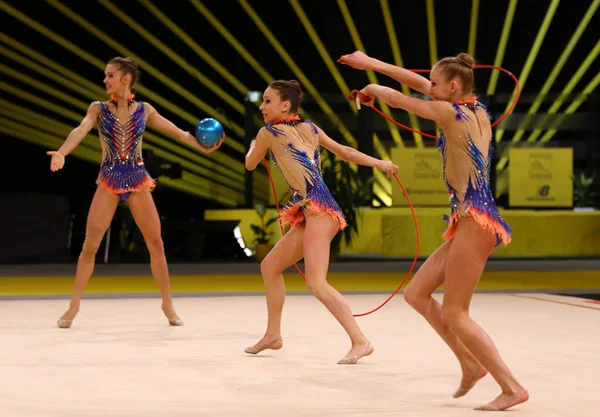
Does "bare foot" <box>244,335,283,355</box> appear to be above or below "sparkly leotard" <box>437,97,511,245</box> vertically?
below

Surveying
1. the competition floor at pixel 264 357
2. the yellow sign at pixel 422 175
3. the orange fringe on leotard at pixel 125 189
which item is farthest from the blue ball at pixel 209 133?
the yellow sign at pixel 422 175

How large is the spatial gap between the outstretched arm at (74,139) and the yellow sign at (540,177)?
9.51 metres

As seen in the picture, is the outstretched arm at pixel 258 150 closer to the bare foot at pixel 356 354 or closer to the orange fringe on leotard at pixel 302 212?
the orange fringe on leotard at pixel 302 212

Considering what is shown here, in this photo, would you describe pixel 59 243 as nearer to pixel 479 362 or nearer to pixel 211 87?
pixel 211 87

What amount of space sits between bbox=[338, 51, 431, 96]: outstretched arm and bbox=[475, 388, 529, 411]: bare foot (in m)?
1.14

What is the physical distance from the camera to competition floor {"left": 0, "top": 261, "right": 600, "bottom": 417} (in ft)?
11.5

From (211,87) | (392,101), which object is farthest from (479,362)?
(211,87)

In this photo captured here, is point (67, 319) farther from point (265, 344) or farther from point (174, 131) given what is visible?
point (265, 344)

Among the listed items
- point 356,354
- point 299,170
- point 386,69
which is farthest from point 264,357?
point 386,69

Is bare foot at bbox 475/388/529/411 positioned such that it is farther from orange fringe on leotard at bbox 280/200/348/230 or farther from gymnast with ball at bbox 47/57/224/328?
gymnast with ball at bbox 47/57/224/328

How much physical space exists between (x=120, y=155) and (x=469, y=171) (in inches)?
116

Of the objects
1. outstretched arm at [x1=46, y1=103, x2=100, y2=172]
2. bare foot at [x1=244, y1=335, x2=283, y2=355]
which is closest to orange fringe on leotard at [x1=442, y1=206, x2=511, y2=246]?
bare foot at [x1=244, y1=335, x2=283, y2=355]

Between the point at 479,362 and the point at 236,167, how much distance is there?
12.8m

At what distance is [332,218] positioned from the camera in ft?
15.6
